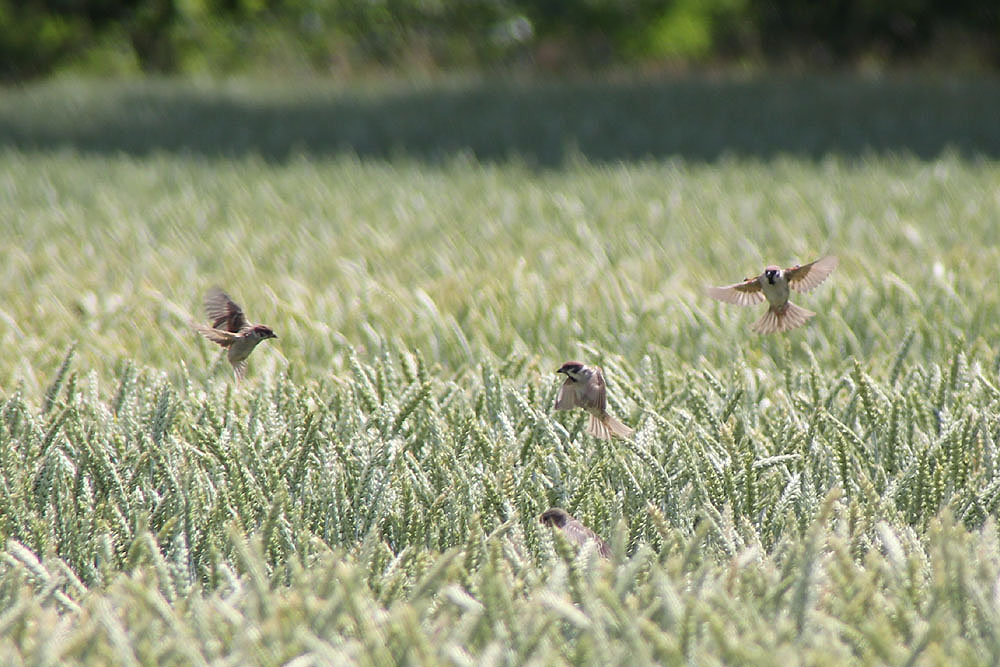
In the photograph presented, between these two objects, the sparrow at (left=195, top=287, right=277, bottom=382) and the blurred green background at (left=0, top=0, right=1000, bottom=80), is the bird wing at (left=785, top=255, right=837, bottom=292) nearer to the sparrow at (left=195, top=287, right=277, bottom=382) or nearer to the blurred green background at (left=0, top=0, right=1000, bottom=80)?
the sparrow at (left=195, top=287, right=277, bottom=382)

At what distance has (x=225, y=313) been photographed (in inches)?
98.2

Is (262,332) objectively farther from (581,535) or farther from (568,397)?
(581,535)

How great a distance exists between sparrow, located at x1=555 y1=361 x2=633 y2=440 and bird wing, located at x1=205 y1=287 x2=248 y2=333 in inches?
29.3

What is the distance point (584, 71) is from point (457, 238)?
10725 mm

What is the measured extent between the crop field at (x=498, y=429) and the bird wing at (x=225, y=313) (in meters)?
0.18

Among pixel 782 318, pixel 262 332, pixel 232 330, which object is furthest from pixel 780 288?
pixel 232 330

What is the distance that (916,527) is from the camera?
2.15 metres

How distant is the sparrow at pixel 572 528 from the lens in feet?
6.70

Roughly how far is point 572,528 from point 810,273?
2.38 ft

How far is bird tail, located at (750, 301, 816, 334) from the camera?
244 cm

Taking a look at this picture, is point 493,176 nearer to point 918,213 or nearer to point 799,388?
point 918,213

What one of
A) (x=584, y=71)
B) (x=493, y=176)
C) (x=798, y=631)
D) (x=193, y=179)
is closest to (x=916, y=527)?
(x=798, y=631)

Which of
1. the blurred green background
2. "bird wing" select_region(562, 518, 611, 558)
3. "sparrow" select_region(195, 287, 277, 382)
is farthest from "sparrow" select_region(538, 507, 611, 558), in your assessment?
the blurred green background

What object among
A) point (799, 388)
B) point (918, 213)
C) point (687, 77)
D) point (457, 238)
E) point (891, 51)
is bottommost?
point (799, 388)
